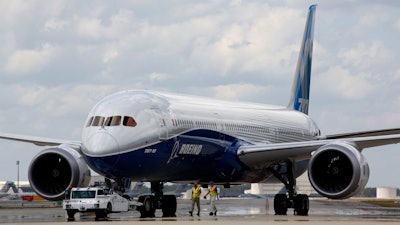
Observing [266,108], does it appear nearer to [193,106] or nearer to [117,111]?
[193,106]

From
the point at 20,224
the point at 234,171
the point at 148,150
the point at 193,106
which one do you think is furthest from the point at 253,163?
the point at 20,224

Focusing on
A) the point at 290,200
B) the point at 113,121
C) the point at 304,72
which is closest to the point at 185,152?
the point at 113,121

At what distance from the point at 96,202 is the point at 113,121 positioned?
8.97 ft

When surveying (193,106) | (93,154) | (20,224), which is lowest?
(20,224)

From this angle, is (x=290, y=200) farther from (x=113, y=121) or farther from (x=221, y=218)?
(x=113, y=121)

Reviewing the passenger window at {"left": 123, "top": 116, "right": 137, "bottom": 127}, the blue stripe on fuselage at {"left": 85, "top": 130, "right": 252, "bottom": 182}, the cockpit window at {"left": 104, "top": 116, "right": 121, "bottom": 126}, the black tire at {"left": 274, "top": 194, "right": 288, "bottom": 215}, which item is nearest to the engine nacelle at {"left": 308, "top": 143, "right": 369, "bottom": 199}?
the blue stripe on fuselage at {"left": 85, "top": 130, "right": 252, "bottom": 182}

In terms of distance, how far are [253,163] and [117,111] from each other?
7.82 m

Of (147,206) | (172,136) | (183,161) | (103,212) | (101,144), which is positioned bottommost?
(103,212)

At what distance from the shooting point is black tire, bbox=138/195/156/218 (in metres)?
32.3

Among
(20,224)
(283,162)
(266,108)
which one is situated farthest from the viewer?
(266,108)

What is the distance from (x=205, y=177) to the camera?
3566 cm

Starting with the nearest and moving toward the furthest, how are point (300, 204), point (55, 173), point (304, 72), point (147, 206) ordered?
point (147, 206) < point (55, 173) < point (300, 204) < point (304, 72)

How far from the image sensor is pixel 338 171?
1302 inches

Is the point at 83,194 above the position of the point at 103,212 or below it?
above
